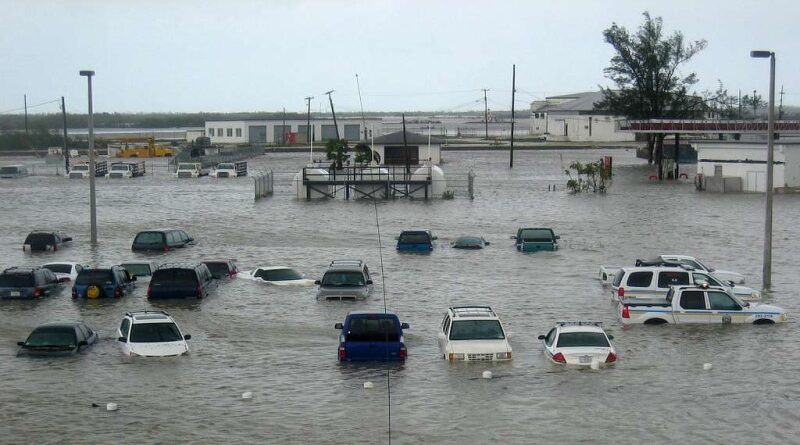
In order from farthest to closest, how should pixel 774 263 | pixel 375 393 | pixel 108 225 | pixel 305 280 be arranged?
pixel 108 225 < pixel 774 263 < pixel 305 280 < pixel 375 393

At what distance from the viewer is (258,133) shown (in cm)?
15550

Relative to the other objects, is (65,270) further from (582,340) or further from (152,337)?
(582,340)

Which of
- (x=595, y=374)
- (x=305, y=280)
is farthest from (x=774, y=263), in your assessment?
(x=595, y=374)

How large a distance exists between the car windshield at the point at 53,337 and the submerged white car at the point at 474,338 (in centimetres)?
756

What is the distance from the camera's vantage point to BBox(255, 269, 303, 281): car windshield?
116 ft

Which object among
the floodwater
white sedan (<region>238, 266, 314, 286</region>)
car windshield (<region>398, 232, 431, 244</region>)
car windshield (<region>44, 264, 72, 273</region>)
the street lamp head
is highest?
the street lamp head

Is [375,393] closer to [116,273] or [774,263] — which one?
[116,273]

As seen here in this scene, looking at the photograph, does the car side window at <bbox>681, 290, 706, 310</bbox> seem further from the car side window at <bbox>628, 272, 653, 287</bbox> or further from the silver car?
the silver car

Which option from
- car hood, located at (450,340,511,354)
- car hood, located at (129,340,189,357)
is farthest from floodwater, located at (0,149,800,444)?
car hood, located at (450,340,511,354)

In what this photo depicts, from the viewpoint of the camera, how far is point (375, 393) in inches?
843

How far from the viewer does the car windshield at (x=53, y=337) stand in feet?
80.4

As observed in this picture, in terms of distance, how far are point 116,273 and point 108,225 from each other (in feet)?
75.6

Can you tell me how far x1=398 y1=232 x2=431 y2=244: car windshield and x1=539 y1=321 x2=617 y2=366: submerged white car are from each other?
1931 centimetres

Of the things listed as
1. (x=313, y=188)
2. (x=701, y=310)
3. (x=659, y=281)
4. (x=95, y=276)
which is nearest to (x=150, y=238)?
(x=95, y=276)
